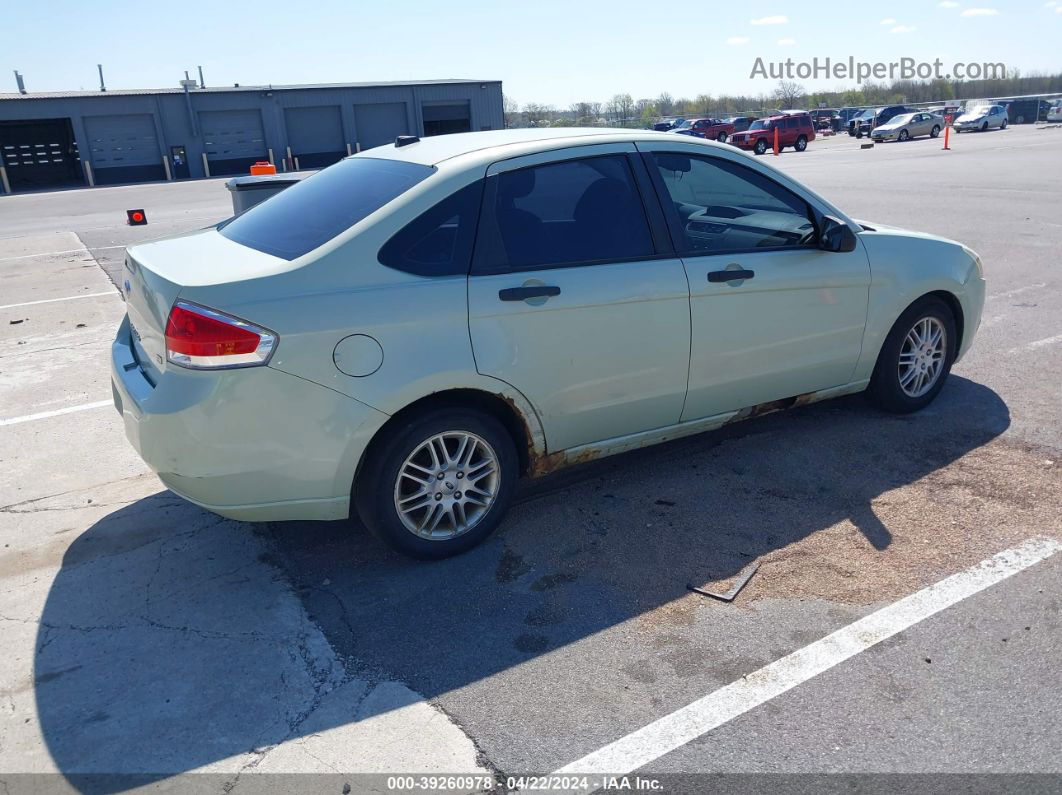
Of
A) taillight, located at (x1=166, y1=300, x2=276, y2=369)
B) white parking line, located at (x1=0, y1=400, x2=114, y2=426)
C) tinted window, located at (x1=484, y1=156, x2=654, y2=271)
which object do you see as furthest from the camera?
white parking line, located at (x1=0, y1=400, x2=114, y2=426)

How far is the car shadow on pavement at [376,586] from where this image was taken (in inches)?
124

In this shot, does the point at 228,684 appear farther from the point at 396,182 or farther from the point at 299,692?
the point at 396,182

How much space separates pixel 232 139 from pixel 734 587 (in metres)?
46.0

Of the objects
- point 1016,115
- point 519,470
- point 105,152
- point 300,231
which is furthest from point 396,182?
point 1016,115

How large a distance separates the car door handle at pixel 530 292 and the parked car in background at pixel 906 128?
43.8 metres

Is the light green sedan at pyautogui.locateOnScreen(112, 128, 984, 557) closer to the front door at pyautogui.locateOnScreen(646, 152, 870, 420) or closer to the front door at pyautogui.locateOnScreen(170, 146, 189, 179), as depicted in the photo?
the front door at pyautogui.locateOnScreen(646, 152, 870, 420)

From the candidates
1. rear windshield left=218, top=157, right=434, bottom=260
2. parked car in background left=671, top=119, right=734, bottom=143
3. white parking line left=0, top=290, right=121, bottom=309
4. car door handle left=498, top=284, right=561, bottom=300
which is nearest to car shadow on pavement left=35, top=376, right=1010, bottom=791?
car door handle left=498, top=284, right=561, bottom=300

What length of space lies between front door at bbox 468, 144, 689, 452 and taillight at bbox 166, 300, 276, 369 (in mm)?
879

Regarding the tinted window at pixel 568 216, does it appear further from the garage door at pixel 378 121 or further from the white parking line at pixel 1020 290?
the garage door at pixel 378 121

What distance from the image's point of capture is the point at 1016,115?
57656mm

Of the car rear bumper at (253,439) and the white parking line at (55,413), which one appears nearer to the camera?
the car rear bumper at (253,439)

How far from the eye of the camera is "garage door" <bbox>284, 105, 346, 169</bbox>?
46031 mm

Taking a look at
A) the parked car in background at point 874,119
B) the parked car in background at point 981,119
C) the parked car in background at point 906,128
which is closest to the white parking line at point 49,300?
the parked car in background at point 906,128

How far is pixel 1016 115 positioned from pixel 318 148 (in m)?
44.0
